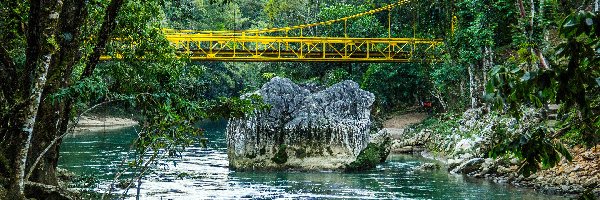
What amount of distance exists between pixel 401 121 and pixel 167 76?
858 inches

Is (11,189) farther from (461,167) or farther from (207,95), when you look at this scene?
(207,95)

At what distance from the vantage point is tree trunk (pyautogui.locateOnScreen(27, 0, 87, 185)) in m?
7.04

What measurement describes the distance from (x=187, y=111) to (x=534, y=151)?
460cm

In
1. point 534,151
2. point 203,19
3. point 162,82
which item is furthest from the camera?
point 203,19

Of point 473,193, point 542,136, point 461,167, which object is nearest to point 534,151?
point 542,136

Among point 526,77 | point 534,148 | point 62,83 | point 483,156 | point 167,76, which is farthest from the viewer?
point 483,156

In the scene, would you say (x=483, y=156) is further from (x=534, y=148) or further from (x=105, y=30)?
(x=534, y=148)

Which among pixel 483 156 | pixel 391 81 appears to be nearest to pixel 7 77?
pixel 483 156

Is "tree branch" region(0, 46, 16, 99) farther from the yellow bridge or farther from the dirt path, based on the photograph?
the dirt path

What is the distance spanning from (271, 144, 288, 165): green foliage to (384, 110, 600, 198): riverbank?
3635 mm

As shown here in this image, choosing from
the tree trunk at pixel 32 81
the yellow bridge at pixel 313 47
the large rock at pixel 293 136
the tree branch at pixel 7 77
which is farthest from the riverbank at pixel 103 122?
the tree trunk at pixel 32 81

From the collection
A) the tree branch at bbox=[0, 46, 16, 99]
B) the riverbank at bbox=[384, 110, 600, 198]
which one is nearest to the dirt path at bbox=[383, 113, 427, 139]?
the riverbank at bbox=[384, 110, 600, 198]

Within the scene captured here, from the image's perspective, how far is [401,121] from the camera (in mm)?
30516

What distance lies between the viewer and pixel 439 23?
22141 millimetres
